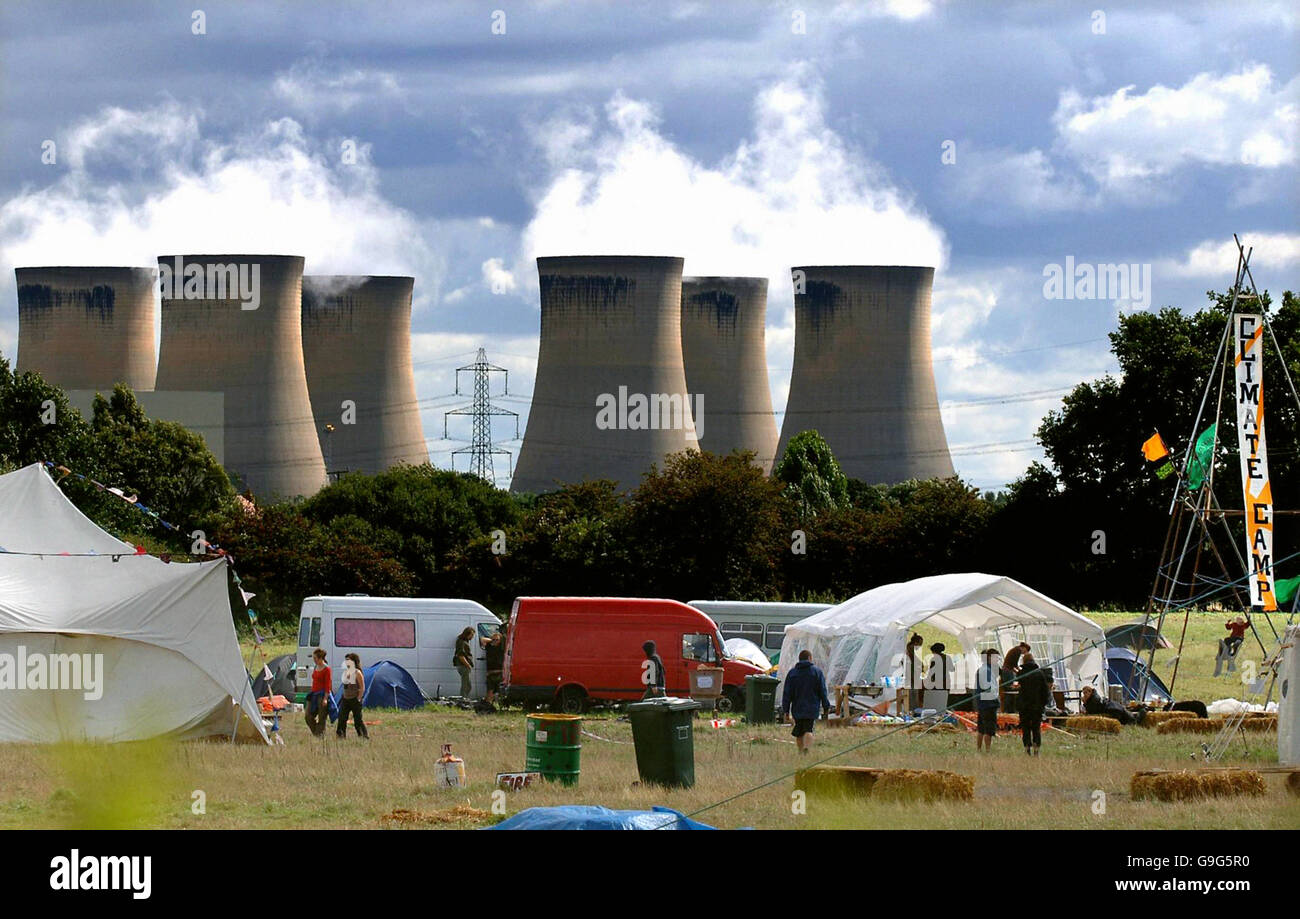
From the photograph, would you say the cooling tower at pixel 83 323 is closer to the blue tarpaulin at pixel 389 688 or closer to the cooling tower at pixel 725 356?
the cooling tower at pixel 725 356

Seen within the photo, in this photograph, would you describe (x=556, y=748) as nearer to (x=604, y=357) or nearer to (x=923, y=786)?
(x=923, y=786)

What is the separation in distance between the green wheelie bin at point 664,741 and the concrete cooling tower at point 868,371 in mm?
46810

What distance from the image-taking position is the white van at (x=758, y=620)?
28.3 meters

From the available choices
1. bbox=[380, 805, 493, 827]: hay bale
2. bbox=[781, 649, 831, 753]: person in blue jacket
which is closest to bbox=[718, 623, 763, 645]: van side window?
bbox=[781, 649, 831, 753]: person in blue jacket

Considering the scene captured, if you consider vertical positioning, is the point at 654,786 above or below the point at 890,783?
below

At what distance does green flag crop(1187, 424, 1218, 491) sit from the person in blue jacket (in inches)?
291

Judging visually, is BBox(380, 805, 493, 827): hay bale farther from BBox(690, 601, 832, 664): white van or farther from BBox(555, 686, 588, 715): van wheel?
BBox(690, 601, 832, 664): white van

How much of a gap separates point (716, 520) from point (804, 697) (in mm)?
25420

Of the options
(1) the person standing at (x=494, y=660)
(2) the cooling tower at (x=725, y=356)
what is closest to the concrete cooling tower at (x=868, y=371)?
(2) the cooling tower at (x=725, y=356)

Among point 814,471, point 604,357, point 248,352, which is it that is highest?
point 248,352

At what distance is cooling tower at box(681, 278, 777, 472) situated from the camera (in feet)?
214

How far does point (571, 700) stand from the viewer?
75.9 feet

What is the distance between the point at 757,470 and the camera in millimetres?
43375

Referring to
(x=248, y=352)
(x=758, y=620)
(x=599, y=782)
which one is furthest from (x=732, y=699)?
(x=248, y=352)
